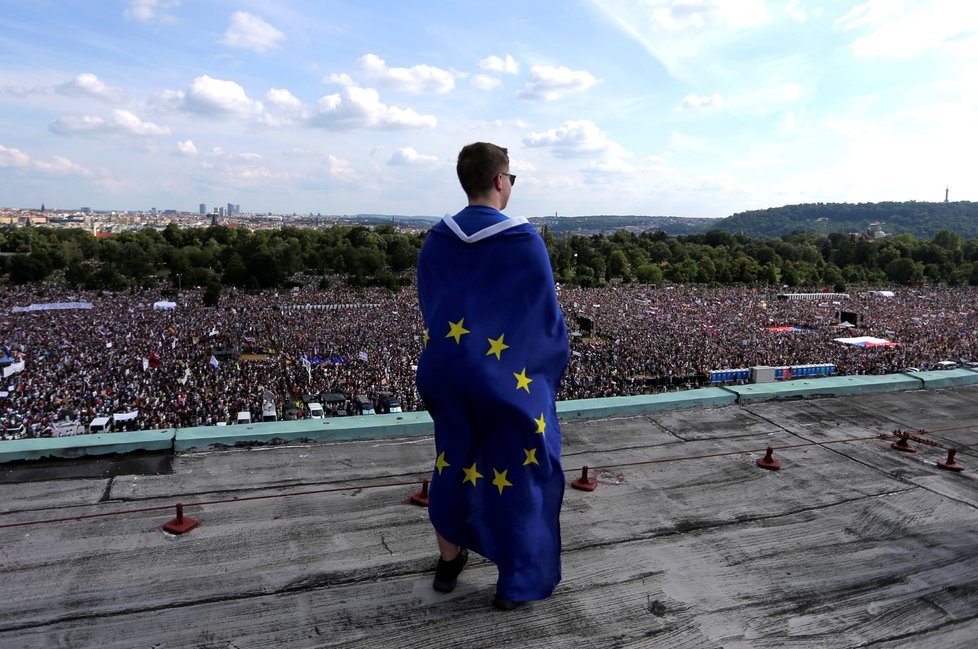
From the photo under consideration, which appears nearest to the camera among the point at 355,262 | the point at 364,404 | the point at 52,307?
the point at 364,404

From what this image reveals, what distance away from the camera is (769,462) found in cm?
780

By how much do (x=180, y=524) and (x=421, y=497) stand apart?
2.21 meters

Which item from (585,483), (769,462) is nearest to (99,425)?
(585,483)

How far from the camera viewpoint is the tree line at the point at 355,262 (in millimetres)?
60594

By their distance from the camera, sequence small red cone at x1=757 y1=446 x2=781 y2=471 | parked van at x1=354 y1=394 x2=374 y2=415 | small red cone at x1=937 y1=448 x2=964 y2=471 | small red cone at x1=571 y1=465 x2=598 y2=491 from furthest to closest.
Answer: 1. parked van at x1=354 y1=394 x2=374 y2=415
2. small red cone at x1=937 y1=448 x2=964 y2=471
3. small red cone at x1=757 y1=446 x2=781 y2=471
4. small red cone at x1=571 y1=465 x2=598 y2=491

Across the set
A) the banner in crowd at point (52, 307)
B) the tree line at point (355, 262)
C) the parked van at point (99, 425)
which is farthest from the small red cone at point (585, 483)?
the tree line at point (355, 262)

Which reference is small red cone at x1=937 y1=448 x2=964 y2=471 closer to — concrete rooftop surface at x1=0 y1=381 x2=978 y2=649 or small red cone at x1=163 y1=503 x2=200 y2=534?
concrete rooftop surface at x1=0 y1=381 x2=978 y2=649

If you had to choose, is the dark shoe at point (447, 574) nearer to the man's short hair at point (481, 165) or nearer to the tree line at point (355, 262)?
the man's short hair at point (481, 165)

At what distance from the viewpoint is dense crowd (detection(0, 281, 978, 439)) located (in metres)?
18.9

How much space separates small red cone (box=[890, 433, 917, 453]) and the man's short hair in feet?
24.2

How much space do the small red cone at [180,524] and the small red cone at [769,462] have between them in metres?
6.32

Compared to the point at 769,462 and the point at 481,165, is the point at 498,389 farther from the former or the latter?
the point at 769,462

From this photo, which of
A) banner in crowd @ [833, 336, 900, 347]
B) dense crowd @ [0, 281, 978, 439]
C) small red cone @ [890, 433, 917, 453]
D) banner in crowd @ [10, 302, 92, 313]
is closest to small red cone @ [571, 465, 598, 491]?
small red cone @ [890, 433, 917, 453]

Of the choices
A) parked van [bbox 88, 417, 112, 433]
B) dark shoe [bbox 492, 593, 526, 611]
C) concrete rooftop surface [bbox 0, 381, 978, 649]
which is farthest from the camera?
parked van [bbox 88, 417, 112, 433]
